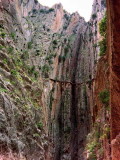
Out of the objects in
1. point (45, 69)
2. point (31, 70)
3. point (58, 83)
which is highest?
point (45, 69)

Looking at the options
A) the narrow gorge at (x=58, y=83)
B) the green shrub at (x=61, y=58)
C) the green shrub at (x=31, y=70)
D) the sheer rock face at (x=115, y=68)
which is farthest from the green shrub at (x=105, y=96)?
the green shrub at (x=61, y=58)

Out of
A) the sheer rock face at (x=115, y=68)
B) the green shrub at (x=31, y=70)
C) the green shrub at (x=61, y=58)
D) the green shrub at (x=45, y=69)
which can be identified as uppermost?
the green shrub at (x=61, y=58)

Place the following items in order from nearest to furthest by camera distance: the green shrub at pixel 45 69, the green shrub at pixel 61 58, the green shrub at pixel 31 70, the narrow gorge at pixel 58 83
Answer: the narrow gorge at pixel 58 83 < the green shrub at pixel 31 70 < the green shrub at pixel 45 69 < the green shrub at pixel 61 58

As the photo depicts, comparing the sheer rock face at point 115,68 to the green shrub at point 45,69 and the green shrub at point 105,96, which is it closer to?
the green shrub at point 105,96

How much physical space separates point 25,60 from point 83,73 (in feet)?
70.3

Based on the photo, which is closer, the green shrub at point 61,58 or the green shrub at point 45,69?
the green shrub at point 45,69

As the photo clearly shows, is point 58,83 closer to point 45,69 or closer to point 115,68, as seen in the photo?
point 45,69

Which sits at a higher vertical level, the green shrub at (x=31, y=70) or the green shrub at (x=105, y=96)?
the green shrub at (x=31, y=70)

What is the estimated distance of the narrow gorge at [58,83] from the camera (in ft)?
41.7

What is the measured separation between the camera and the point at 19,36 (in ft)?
99.8

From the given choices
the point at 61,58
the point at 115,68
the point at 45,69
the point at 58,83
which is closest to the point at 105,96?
the point at 115,68

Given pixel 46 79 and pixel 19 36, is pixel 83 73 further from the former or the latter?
pixel 19 36

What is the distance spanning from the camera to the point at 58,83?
42906mm

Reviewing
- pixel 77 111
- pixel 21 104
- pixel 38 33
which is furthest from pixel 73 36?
pixel 21 104
